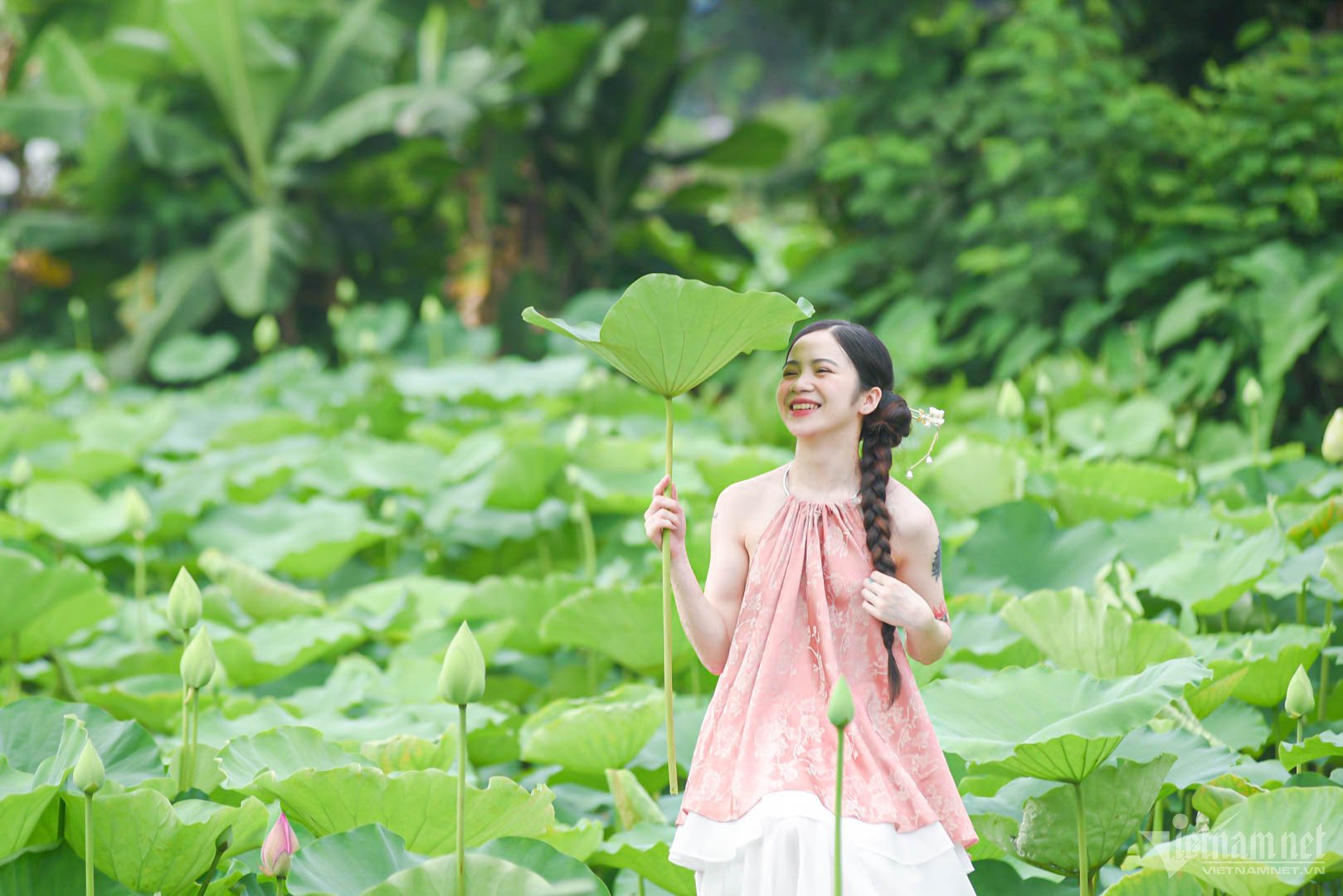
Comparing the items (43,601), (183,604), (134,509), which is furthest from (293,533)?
(183,604)

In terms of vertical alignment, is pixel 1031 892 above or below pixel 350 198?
below

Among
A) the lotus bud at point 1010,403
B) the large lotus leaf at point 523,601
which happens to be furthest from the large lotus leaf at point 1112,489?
the large lotus leaf at point 523,601

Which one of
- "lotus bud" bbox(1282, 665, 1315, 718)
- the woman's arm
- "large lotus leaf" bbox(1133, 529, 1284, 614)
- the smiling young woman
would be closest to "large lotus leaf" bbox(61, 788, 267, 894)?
the smiling young woman

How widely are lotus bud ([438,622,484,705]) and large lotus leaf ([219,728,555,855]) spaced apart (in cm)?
29

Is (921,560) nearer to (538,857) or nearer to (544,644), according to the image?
(538,857)

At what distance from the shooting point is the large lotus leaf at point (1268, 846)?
1.32 meters

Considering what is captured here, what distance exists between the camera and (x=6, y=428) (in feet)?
13.8

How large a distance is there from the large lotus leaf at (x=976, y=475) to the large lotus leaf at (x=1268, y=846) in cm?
154

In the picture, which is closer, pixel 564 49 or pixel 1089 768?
pixel 1089 768

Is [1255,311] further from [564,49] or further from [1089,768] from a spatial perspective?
[564,49]

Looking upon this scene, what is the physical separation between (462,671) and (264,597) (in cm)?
180

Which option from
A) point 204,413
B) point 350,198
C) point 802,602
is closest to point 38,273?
point 350,198

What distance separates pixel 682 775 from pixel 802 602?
766 millimetres

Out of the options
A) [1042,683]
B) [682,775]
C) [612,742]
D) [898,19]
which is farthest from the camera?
[898,19]
